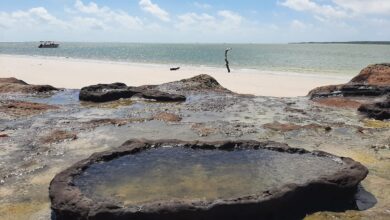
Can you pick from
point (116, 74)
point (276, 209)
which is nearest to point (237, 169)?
point (276, 209)

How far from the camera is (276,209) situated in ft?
24.0

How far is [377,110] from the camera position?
50.0 feet

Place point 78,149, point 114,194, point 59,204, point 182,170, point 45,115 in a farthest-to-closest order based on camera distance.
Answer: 1. point 45,115
2. point 78,149
3. point 182,170
4. point 114,194
5. point 59,204

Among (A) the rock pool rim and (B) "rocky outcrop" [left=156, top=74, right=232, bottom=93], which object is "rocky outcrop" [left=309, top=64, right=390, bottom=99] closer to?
(B) "rocky outcrop" [left=156, top=74, right=232, bottom=93]

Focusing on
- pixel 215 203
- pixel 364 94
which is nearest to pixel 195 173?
pixel 215 203

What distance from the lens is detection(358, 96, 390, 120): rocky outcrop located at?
15.1 m

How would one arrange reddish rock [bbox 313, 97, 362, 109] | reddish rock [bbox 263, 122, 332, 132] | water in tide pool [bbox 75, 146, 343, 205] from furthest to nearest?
reddish rock [bbox 313, 97, 362, 109] < reddish rock [bbox 263, 122, 332, 132] < water in tide pool [bbox 75, 146, 343, 205]

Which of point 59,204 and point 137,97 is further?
point 137,97

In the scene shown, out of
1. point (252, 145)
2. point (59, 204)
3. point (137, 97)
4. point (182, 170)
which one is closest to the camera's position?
point (59, 204)

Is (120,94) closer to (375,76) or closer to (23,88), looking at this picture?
(23,88)

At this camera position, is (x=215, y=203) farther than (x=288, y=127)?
No

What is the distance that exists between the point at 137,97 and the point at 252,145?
9.86 metres

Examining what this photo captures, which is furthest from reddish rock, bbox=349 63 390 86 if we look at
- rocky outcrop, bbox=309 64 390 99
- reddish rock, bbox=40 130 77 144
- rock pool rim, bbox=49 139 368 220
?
reddish rock, bbox=40 130 77 144

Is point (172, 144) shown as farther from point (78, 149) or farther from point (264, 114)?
point (264, 114)
